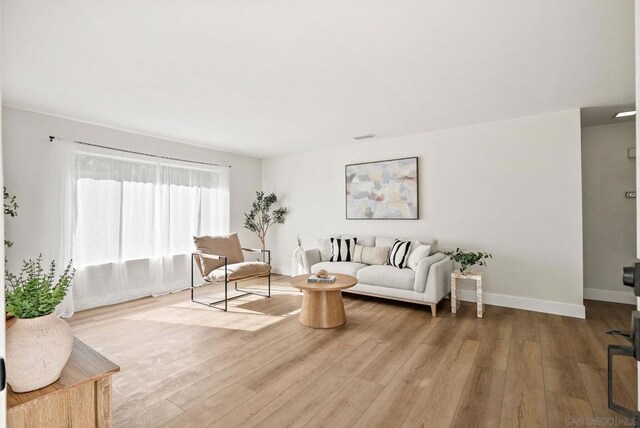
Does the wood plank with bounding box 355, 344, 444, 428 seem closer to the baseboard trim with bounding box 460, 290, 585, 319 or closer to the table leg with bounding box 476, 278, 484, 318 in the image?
the table leg with bounding box 476, 278, 484, 318

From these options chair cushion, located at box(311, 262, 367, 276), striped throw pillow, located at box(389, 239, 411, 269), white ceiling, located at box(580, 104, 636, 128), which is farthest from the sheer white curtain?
white ceiling, located at box(580, 104, 636, 128)

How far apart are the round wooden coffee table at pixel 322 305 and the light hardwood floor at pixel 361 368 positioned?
0.10 metres

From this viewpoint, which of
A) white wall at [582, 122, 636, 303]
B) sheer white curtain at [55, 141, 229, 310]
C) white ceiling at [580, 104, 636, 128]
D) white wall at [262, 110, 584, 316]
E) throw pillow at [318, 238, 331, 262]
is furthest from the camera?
throw pillow at [318, 238, 331, 262]

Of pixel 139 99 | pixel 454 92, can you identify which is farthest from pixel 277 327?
pixel 454 92

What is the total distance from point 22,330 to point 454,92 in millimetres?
3470

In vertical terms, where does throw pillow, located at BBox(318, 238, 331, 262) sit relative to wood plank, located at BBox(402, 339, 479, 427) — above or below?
above

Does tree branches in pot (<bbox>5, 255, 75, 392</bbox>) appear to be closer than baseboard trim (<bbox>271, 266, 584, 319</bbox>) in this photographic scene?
Yes

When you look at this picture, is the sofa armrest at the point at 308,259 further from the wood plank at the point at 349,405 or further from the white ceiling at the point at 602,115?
the white ceiling at the point at 602,115

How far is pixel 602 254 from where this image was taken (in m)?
4.22

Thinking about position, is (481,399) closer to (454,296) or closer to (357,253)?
(454,296)

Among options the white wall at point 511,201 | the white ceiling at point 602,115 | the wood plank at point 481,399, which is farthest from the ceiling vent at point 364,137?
the wood plank at point 481,399

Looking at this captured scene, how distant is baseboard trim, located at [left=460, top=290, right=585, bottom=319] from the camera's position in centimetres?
358

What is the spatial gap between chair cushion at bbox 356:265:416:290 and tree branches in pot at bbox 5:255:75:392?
333 centimetres

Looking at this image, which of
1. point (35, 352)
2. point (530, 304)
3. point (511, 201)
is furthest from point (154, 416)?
point (511, 201)
